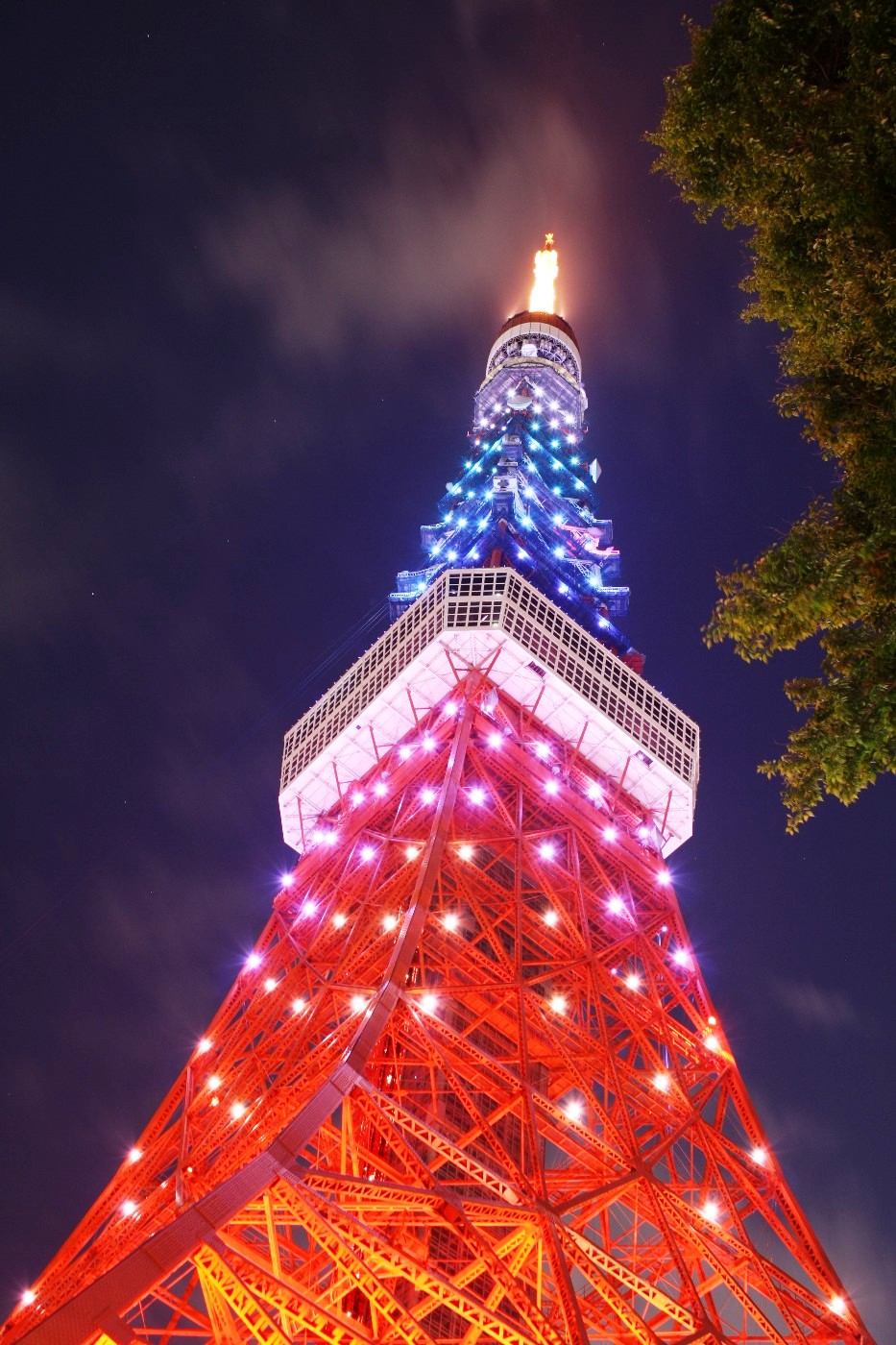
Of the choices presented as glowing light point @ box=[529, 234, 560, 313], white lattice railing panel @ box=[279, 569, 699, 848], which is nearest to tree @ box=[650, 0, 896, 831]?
white lattice railing panel @ box=[279, 569, 699, 848]

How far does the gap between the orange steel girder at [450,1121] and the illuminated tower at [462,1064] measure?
0.05 metres

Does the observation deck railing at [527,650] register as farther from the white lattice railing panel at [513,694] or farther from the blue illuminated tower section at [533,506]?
the blue illuminated tower section at [533,506]

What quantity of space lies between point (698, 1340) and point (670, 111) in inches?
542

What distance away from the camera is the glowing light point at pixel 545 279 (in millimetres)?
59219

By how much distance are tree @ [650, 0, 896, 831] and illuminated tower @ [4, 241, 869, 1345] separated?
7.23 m

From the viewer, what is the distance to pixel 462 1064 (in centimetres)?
1738

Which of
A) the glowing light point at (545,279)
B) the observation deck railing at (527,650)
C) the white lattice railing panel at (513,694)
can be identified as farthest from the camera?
the glowing light point at (545,279)

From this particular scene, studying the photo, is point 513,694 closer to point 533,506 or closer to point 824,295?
point 533,506

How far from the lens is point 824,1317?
15.1 m

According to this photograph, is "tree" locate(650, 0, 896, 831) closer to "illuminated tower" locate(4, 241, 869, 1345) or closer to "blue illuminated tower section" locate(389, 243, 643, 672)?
"illuminated tower" locate(4, 241, 869, 1345)

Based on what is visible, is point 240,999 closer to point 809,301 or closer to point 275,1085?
point 275,1085

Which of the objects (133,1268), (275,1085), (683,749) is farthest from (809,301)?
(683,749)

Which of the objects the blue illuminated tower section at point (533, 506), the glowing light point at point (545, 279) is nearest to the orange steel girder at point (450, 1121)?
the blue illuminated tower section at point (533, 506)

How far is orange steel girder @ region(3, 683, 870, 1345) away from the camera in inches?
490
